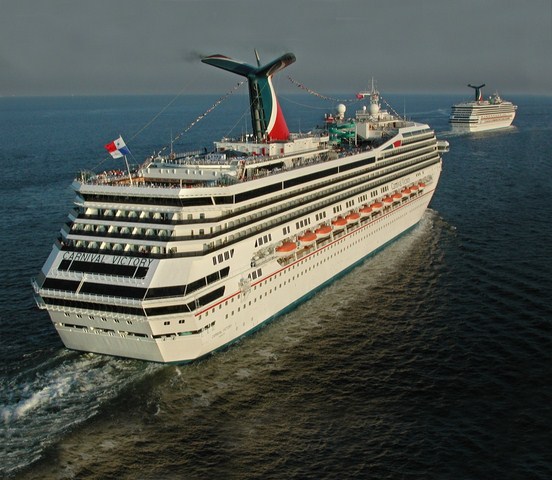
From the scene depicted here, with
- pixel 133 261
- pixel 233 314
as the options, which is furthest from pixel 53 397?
pixel 233 314

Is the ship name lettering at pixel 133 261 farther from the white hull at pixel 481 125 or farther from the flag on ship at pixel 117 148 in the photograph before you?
the white hull at pixel 481 125

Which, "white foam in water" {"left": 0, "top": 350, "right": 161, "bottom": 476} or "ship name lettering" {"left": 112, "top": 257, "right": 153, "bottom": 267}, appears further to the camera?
"ship name lettering" {"left": 112, "top": 257, "right": 153, "bottom": 267}

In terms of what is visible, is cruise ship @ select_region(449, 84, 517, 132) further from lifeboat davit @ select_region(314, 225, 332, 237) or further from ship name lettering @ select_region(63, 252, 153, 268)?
ship name lettering @ select_region(63, 252, 153, 268)

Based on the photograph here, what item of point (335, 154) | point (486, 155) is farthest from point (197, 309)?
point (486, 155)

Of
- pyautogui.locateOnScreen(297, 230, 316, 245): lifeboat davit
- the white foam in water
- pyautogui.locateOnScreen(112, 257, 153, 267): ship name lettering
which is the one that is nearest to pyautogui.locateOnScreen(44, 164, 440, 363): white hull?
pyautogui.locateOnScreen(297, 230, 316, 245): lifeboat davit

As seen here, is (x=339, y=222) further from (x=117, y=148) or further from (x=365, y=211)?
(x=117, y=148)

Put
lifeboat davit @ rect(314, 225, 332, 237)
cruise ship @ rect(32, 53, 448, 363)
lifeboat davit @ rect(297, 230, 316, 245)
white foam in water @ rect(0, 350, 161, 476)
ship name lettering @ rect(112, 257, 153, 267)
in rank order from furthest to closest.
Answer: lifeboat davit @ rect(314, 225, 332, 237)
lifeboat davit @ rect(297, 230, 316, 245)
ship name lettering @ rect(112, 257, 153, 267)
cruise ship @ rect(32, 53, 448, 363)
white foam in water @ rect(0, 350, 161, 476)

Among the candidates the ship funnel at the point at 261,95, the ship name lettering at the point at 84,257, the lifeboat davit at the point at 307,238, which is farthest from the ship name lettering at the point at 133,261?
the ship funnel at the point at 261,95
